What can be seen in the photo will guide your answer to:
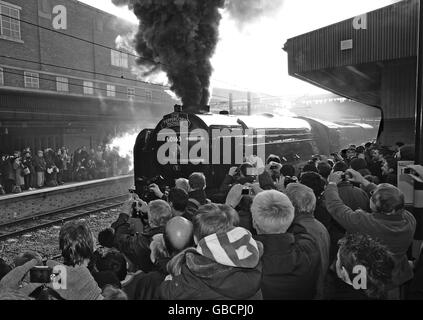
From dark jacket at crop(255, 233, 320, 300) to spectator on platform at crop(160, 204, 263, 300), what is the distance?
12.9 inches

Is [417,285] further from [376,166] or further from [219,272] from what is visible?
[376,166]

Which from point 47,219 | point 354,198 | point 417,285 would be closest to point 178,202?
point 354,198

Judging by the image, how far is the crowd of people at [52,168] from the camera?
13.1 meters

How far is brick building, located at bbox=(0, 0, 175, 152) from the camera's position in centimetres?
1825

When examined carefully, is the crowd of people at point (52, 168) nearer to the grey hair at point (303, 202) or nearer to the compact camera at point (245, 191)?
the compact camera at point (245, 191)

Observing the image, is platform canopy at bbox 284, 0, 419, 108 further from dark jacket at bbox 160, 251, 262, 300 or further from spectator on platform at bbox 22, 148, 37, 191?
dark jacket at bbox 160, 251, 262, 300

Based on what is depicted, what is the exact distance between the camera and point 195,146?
7.98 metres

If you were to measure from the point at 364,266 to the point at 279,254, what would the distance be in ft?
1.84

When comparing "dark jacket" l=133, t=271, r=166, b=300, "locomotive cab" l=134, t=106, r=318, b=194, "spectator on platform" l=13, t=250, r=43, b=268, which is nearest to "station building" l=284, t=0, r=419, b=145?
"locomotive cab" l=134, t=106, r=318, b=194

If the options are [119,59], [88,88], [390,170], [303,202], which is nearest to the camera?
[303,202]

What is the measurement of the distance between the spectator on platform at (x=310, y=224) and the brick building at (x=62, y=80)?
48.0ft
